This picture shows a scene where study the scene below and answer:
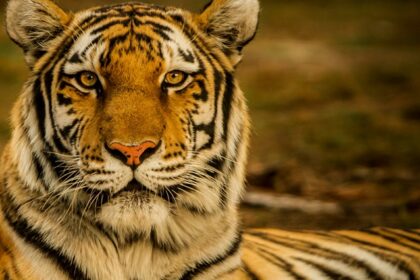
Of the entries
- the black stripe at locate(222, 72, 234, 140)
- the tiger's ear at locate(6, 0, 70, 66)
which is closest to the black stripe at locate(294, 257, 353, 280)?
the black stripe at locate(222, 72, 234, 140)

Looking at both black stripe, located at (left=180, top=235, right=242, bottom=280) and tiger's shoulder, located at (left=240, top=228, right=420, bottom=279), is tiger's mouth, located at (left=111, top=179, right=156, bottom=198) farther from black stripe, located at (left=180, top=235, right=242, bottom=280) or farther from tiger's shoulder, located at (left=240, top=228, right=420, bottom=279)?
tiger's shoulder, located at (left=240, top=228, right=420, bottom=279)

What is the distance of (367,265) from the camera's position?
10.9 feet

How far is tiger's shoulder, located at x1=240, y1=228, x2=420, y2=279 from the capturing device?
3.20 meters

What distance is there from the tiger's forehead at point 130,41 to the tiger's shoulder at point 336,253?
862mm

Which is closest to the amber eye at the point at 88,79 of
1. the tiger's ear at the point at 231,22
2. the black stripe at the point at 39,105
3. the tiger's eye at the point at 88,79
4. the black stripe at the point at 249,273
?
the tiger's eye at the point at 88,79

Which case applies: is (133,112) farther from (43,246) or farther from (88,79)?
(43,246)

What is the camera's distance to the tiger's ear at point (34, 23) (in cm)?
266

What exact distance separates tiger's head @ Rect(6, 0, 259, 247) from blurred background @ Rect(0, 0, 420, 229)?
474 millimetres

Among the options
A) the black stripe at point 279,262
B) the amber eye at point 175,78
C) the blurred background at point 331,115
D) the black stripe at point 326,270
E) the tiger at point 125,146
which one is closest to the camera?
the tiger at point 125,146

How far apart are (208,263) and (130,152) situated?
1.70 feet

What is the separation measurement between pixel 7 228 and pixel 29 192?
0.43 ft

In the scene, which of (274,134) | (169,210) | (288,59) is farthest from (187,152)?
(288,59)

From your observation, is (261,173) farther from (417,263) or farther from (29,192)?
(29,192)

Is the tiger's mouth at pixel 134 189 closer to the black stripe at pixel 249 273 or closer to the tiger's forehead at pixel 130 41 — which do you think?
the tiger's forehead at pixel 130 41
